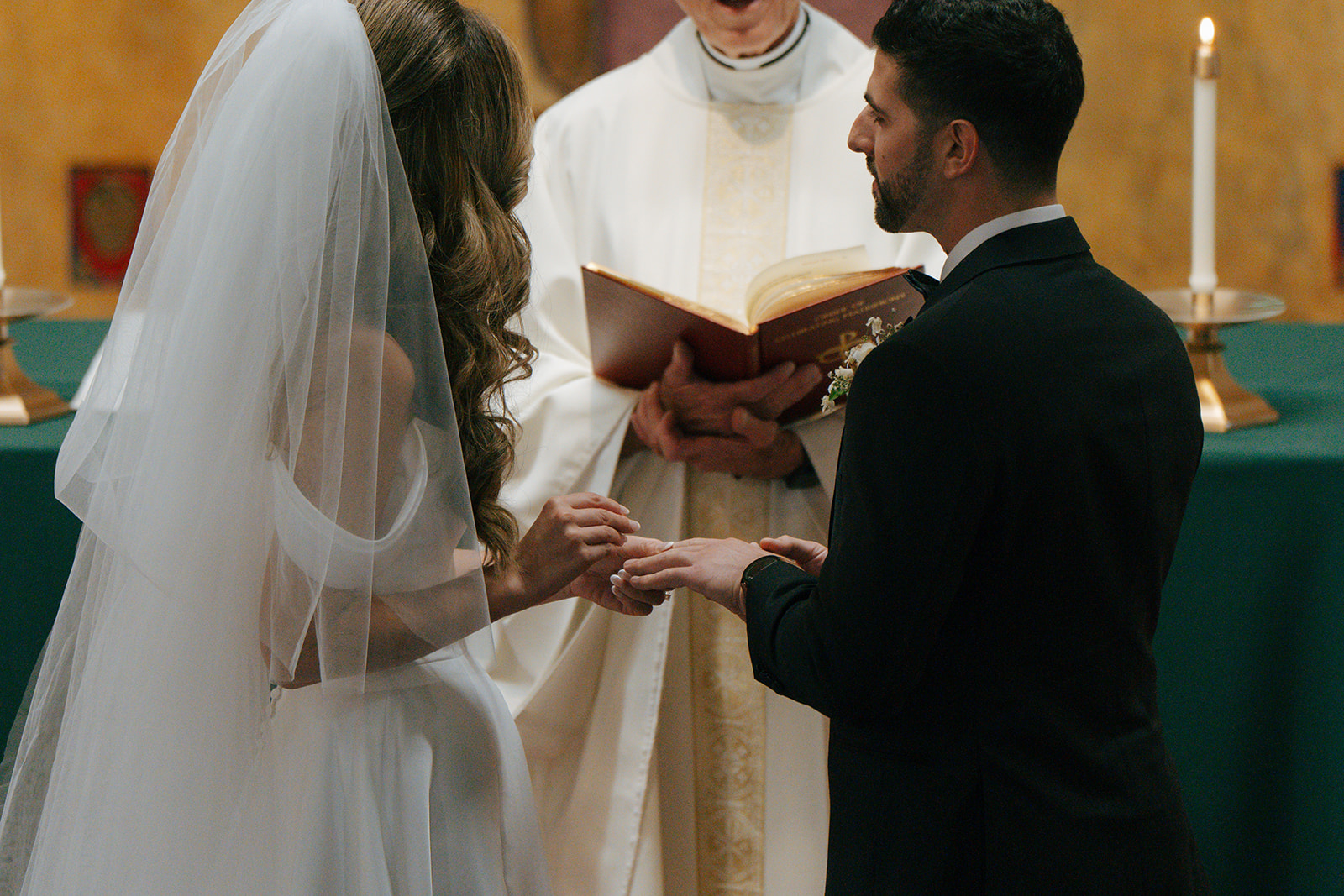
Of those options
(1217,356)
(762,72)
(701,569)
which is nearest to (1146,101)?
(1217,356)

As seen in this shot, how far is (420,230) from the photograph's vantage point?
171 cm

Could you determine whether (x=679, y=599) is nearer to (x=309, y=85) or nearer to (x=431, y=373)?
(x=431, y=373)

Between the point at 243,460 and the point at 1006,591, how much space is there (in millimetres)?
955

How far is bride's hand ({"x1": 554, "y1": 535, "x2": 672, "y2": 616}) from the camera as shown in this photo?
6.59 ft

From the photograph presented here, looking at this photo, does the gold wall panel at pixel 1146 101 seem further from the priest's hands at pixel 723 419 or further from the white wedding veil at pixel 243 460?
the white wedding veil at pixel 243 460

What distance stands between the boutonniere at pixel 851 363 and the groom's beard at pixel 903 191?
0.84 feet

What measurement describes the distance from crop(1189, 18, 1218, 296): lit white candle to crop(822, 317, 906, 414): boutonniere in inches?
39.8

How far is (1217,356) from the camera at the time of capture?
296 centimetres

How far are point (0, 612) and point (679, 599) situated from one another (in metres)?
1.50

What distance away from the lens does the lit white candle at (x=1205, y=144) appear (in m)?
2.79

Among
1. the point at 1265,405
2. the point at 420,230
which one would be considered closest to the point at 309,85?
the point at 420,230

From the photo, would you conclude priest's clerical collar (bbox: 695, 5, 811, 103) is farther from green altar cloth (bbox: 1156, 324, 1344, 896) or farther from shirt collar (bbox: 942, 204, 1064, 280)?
shirt collar (bbox: 942, 204, 1064, 280)

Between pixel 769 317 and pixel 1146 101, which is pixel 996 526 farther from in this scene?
pixel 1146 101

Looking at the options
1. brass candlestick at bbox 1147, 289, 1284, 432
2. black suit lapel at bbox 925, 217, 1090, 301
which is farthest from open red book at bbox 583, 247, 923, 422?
brass candlestick at bbox 1147, 289, 1284, 432
